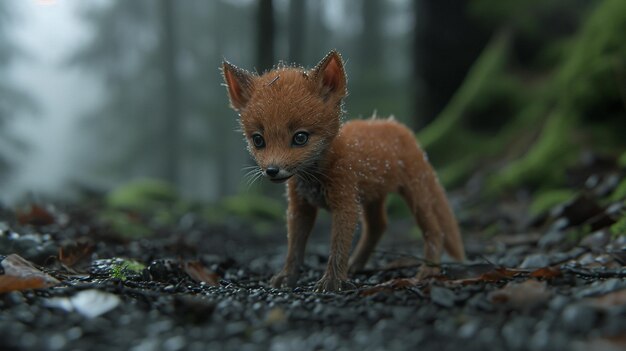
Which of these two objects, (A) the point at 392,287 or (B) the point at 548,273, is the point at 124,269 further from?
(B) the point at 548,273

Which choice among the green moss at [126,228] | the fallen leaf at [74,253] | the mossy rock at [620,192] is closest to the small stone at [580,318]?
the fallen leaf at [74,253]

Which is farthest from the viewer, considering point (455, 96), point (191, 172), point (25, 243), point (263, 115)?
point (191, 172)

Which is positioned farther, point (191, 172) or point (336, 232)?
point (191, 172)

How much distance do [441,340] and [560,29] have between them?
10.5m

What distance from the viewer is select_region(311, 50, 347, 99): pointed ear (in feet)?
12.7

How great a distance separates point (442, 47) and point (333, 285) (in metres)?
10.0

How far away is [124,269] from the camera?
12.5 ft

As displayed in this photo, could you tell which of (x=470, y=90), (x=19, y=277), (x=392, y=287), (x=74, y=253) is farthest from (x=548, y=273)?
(x=470, y=90)

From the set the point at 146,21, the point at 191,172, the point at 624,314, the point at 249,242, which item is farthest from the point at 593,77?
the point at 191,172

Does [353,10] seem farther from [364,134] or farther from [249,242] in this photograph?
[364,134]

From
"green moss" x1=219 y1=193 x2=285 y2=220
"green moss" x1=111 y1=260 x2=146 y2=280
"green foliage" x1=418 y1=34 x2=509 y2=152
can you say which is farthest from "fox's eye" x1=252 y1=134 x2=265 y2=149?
"green moss" x1=219 y1=193 x2=285 y2=220

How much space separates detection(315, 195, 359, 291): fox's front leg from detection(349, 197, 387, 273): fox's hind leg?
103 cm

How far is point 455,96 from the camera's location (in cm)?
1234

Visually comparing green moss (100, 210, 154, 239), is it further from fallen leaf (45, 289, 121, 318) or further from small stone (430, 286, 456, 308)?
small stone (430, 286, 456, 308)
